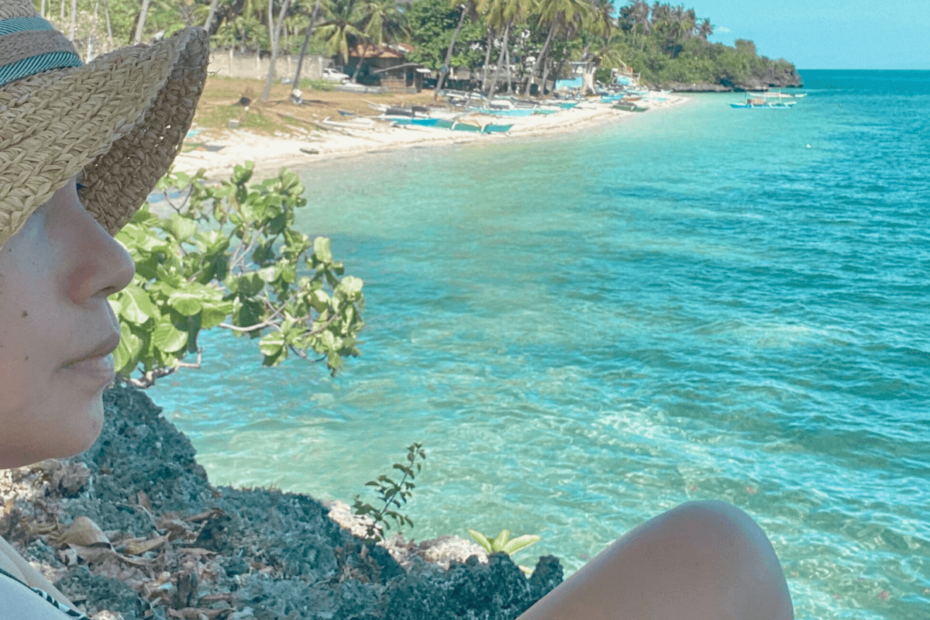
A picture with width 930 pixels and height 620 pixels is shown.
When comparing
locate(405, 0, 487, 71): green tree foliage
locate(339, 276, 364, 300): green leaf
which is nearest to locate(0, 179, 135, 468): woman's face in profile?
locate(339, 276, 364, 300): green leaf

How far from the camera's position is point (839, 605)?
229 inches

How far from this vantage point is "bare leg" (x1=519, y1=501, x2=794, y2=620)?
1.35m

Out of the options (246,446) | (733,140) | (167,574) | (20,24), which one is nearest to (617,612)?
(20,24)

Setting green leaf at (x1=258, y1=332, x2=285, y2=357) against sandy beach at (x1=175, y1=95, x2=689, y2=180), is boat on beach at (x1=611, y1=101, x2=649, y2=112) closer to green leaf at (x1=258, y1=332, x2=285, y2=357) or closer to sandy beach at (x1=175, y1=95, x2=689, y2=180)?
sandy beach at (x1=175, y1=95, x2=689, y2=180)

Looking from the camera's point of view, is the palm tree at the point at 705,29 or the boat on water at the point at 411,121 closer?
the boat on water at the point at 411,121

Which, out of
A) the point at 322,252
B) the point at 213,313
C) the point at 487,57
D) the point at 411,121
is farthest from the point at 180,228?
the point at 487,57

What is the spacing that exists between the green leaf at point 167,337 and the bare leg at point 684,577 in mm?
2622

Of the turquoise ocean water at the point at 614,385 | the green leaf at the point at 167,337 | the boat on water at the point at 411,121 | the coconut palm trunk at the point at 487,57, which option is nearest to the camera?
the green leaf at the point at 167,337

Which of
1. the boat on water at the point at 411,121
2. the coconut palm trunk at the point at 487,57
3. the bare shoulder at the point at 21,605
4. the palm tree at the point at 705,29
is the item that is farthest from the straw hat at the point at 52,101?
the palm tree at the point at 705,29

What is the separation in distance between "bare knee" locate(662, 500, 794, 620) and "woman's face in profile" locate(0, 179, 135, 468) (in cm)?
90

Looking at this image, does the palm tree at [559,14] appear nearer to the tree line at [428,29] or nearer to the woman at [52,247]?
the tree line at [428,29]

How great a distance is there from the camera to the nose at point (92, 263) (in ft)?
3.31

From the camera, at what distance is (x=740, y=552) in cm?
140

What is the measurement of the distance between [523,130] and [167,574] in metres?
36.3
